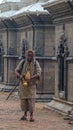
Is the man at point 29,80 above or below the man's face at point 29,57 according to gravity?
below

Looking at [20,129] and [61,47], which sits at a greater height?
[61,47]

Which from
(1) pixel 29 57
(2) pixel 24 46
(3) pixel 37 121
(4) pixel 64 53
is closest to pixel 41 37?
(2) pixel 24 46

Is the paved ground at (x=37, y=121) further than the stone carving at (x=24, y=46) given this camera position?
No

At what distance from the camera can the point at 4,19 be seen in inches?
1057

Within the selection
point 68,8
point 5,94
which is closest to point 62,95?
point 68,8

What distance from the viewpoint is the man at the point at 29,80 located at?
1408 centimetres

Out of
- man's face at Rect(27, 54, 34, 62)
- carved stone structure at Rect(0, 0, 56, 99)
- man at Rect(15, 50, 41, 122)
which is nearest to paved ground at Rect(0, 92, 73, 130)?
man at Rect(15, 50, 41, 122)

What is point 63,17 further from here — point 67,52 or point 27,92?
point 27,92

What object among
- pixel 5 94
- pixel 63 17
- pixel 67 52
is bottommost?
pixel 5 94

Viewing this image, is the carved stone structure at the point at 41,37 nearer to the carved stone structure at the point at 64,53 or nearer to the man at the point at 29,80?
the carved stone structure at the point at 64,53

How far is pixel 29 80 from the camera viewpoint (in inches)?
553

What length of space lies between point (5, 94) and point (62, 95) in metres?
9.09

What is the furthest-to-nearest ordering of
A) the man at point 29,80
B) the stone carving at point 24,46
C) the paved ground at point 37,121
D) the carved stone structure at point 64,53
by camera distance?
the stone carving at point 24,46
the carved stone structure at point 64,53
the man at point 29,80
the paved ground at point 37,121

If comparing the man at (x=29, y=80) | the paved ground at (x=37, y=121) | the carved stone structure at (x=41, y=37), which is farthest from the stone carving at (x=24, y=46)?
the man at (x=29, y=80)
